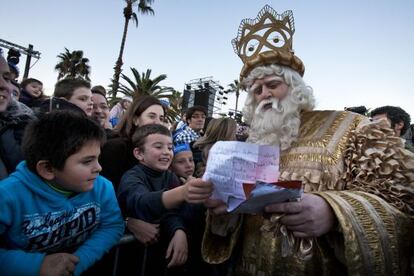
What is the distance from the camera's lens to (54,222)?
1.56 m

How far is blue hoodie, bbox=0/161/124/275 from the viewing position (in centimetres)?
→ 142

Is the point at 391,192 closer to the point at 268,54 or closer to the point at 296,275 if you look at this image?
the point at 296,275

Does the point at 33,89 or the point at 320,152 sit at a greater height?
the point at 33,89

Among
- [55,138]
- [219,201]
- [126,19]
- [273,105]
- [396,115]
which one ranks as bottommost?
[219,201]

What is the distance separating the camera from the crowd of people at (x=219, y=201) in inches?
58.1

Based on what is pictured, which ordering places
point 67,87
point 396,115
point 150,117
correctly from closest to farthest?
point 150,117
point 67,87
point 396,115

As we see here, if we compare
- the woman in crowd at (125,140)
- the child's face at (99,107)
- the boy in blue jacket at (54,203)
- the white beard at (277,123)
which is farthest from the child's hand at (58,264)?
the child's face at (99,107)

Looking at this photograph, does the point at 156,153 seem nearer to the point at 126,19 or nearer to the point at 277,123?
the point at 277,123

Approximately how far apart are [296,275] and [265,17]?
2022mm

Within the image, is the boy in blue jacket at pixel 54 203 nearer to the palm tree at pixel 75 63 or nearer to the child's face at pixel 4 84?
the child's face at pixel 4 84

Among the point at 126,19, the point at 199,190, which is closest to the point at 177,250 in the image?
the point at 199,190

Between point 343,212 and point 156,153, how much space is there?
1.41m

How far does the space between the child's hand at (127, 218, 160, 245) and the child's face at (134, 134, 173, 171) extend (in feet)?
1.59

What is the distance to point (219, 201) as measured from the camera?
61.3 inches
